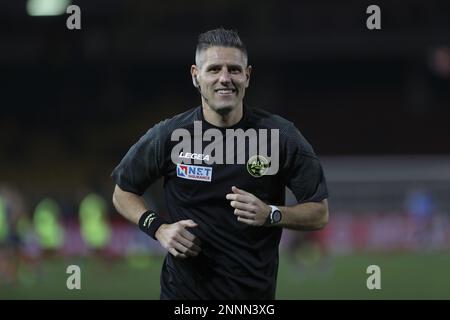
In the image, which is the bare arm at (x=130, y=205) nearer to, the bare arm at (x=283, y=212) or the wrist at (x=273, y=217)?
the bare arm at (x=283, y=212)

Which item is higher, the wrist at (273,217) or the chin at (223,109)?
the chin at (223,109)

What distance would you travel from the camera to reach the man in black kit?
5.18m

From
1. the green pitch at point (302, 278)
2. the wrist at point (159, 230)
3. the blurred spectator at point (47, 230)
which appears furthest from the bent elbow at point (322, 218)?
the blurred spectator at point (47, 230)

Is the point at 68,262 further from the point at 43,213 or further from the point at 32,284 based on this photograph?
the point at 32,284

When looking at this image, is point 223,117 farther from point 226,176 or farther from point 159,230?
point 159,230

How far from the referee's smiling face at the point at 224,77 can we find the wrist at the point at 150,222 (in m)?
0.73

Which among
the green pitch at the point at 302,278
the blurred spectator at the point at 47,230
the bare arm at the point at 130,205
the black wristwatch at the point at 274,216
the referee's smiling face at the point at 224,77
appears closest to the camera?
the black wristwatch at the point at 274,216

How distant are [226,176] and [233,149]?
0.16 meters

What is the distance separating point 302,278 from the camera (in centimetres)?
1772

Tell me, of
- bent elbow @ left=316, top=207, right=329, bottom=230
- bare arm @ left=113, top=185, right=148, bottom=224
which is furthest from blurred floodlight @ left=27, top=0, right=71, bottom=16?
bent elbow @ left=316, top=207, right=329, bottom=230

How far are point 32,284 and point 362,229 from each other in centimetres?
981

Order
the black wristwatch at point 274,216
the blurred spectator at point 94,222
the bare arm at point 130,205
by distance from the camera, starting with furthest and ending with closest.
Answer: the blurred spectator at point 94,222
the bare arm at point 130,205
the black wristwatch at point 274,216

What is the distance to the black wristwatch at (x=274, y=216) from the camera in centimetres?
499

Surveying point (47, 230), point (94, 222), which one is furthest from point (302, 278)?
point (47, 230)
